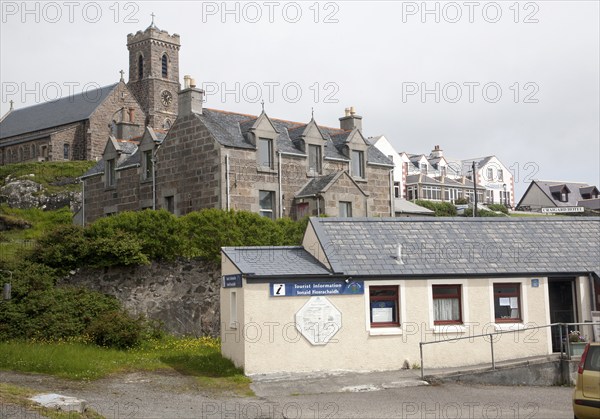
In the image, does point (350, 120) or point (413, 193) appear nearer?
point (350, 120)

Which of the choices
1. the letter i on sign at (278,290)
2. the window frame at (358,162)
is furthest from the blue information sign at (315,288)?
the window frame at (358,162)

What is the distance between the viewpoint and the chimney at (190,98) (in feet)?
111

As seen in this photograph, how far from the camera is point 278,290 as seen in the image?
61.7ft

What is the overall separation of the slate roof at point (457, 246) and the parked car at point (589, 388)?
7145 mm

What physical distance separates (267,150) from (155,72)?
63175 millimetres

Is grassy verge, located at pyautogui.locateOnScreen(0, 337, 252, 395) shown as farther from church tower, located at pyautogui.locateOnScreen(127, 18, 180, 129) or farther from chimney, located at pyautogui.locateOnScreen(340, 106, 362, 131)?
church tower, located at pyautogui.locateOnScreen(127, 18, 180, 129)

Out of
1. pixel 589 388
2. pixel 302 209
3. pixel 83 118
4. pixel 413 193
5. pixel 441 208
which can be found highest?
pixel 83 118

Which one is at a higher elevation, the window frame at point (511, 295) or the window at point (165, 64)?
the window at point (165, 64)

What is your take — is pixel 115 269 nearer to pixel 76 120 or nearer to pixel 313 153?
pixel 313 153

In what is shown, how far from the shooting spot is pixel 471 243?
848 inches

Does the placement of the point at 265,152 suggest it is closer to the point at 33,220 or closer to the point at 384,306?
the point at 384,306

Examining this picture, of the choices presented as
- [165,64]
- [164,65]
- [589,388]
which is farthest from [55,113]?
[589,388]

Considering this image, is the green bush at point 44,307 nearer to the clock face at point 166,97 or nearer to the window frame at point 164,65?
the clock face at point 166,97

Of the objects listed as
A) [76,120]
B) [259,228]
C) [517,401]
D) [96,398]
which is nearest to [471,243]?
[517,401]
